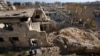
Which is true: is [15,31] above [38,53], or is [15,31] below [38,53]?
above

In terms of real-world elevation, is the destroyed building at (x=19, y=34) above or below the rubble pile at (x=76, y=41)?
above

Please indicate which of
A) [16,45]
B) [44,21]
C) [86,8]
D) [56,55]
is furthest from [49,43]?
[86,8]

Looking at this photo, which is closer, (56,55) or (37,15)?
(56,55)

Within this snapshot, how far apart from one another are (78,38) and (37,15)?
609 cm

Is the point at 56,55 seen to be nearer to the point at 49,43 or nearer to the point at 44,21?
the point at 49,43

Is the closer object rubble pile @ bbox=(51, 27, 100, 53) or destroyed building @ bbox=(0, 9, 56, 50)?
destroyed building @ bbox=(0, 9, 56, 50)

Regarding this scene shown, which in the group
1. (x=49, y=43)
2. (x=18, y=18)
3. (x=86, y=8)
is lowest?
(x=86, y=8)

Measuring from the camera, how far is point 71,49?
82.8ft

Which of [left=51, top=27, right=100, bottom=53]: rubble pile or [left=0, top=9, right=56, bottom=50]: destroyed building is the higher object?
[left=0, top=9, right=56, bottom=50]: destroyed building

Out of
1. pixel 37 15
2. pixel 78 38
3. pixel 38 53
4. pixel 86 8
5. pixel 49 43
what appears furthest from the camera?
pixel 86 8

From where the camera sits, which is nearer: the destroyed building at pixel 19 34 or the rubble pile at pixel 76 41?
the destroyed building at pixel 19 34

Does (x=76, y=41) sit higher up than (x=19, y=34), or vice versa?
(x=19, y=34)

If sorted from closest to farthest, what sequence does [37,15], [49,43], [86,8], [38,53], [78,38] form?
[38,53] < [49,43] < [78,38] < [37,15] < [86,8]

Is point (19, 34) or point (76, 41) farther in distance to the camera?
point (76, 41)
